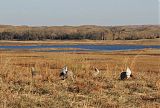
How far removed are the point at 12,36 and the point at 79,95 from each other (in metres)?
139

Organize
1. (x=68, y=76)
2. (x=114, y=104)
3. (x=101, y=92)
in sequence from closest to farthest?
(x=114, y=104)
(x=101, y=92)
(x=68, y=76)

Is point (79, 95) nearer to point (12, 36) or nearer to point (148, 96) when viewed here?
point (148, 96)

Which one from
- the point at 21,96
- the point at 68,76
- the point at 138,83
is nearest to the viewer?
the point at 21,96

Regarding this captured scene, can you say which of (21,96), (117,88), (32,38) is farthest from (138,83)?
(32,38)

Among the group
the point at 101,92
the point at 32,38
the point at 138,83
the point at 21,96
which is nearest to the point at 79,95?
the point at 101,92

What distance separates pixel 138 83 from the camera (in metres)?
11.2

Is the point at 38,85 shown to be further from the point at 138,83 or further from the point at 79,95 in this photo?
the point at 138,83

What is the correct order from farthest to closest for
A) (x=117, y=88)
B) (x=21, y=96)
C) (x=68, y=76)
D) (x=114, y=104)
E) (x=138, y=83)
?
(x=68, y=76) → (x=138, y=83) → (x=117, y=88) → (x=21, y=96) → (x=114, y=104)

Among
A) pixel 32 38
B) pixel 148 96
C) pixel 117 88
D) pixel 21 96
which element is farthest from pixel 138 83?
pixel 32 38

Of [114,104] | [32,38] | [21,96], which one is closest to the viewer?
[114,104]

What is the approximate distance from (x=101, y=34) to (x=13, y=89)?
136m

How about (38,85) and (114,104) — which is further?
(38,85)

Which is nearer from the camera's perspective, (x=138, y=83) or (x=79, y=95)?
(x=79, y=95)

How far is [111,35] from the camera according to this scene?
145 metres
